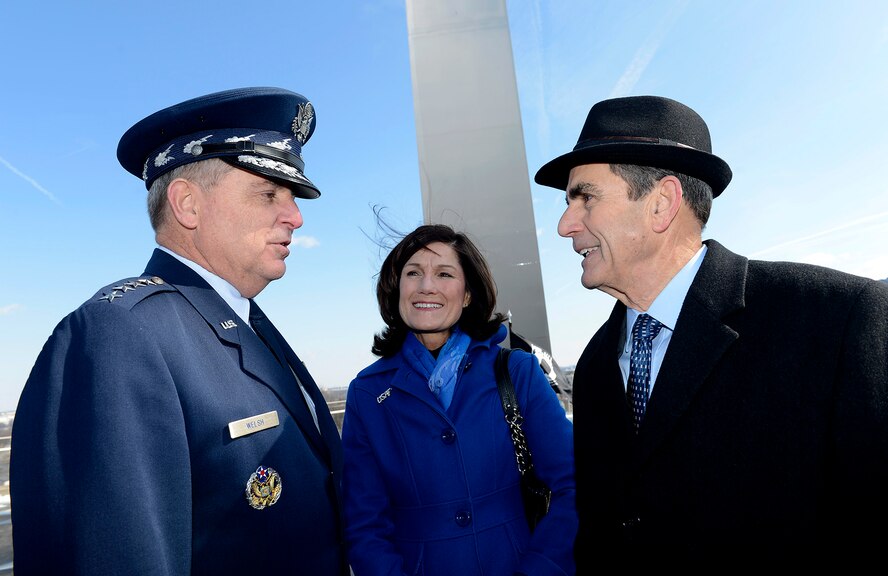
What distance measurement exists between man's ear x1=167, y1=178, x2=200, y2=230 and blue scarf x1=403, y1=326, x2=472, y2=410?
41.6 inches

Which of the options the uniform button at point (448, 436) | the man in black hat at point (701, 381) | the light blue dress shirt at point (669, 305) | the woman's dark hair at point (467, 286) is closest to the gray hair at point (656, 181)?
the man in black hat at point (701, 381)

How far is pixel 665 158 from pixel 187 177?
1.41 meters

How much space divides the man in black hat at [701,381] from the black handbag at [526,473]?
0.97 feet

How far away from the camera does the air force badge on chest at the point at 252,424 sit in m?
1.27

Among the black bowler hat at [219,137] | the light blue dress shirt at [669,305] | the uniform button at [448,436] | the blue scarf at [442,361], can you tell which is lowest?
the uniform button at [448,436]

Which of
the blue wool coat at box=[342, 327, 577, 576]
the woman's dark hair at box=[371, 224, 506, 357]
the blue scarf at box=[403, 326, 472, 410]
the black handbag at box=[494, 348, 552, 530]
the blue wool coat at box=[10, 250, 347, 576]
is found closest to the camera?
the blue wool coat at box=[10, 250, 347, 576]

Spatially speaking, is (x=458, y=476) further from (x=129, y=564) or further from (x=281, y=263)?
(x=129, y=564)

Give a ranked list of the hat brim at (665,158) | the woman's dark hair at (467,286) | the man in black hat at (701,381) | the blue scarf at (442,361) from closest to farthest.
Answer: the man in black hat at (701,381), the hat brim at (665,158), the blue scarf at (442,361), the woman's dark hair at (467,286)

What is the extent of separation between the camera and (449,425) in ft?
6.66

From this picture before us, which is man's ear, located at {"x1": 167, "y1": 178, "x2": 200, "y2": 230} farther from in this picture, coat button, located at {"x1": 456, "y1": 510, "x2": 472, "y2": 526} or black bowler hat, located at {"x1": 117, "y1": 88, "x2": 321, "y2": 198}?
coat button, located at {"x1": 456, "y1": 510, "x2": 472, "y2": 526}

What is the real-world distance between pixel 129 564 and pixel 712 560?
50.3 inches

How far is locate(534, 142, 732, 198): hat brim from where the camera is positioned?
1551 mm

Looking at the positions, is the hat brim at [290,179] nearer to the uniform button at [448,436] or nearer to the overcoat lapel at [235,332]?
the overcoat lapel at [235,332]

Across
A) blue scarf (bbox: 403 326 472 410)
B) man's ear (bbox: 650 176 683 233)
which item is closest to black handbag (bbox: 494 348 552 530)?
blue scarf (bbox: 403 326 472 410)
